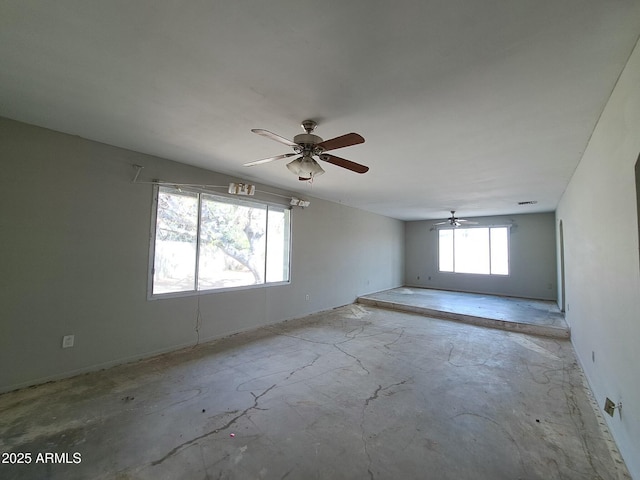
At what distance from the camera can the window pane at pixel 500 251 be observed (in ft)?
25.6

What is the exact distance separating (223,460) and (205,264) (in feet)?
8.91

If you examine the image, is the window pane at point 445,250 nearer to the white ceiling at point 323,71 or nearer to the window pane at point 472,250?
the window pane at point 472,250

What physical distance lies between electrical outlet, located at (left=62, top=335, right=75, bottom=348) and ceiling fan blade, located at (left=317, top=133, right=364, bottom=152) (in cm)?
327

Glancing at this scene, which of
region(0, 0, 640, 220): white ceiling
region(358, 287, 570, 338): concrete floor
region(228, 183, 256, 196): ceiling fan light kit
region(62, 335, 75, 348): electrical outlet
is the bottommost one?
region(358, 287, 570, 338): concrete floor

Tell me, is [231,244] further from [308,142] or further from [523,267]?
[523,267]

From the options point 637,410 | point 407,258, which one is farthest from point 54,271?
point 407,258

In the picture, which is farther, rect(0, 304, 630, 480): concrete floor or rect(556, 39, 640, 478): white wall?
rect(0, 304, 630, 480): concrete floor

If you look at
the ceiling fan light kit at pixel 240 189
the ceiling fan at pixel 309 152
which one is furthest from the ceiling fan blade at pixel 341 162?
the ceiling fan light kit at pixel 240 189

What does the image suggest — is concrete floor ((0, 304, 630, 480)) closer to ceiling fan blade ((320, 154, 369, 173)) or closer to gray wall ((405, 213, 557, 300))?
ceiling fan blade ((320, 154, 369, 173))

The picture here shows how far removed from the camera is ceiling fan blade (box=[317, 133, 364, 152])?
1912 millimetres

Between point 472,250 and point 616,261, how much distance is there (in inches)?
280

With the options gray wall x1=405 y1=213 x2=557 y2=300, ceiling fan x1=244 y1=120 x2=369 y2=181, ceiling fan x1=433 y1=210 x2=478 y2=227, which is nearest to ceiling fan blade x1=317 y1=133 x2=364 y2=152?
ceiling fan x1=244 y1=120 x2=369 y2=181

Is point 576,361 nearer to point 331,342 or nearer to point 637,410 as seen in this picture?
point 637,410

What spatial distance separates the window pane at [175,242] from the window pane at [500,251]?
8.31 metres
